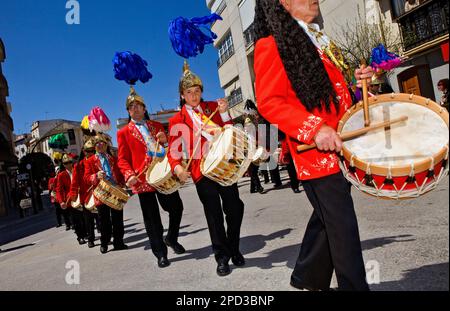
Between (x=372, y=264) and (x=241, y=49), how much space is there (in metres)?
31.2

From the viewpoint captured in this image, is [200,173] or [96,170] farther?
[96,170]

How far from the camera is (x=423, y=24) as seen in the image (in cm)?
1836

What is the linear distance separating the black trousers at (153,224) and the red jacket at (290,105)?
298 centimetres

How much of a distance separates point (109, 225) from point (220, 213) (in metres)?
3.60

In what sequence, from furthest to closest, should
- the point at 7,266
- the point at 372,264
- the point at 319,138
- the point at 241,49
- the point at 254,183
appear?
the point at 241,49 < the point at 254,183 < the point at 7,266 < the point at 372,264 < the point at 319,138

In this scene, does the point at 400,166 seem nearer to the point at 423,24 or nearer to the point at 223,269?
the point at 223,269

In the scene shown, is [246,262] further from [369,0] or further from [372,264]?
[369,0]

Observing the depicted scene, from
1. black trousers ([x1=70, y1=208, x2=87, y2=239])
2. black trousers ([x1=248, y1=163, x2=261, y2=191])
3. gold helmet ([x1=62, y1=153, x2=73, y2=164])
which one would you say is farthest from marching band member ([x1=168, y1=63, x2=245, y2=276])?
black trousers ([x1=248, y1=163, x2=261, y2=191])

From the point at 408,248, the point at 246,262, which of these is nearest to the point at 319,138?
the point at 408,248

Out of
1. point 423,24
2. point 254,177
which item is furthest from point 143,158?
point 423,24

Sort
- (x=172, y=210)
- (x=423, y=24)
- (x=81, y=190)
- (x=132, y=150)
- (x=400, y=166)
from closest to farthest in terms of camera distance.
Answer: (x=400, y=166) < (x=132, y=150) < (x=172, y=210) < (x=81, y=190) < (x=423, y=24)

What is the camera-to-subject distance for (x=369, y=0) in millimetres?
20219

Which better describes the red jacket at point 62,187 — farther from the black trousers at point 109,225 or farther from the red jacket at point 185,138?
the red jacket at point 185,138

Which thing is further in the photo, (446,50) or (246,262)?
(246,262)
